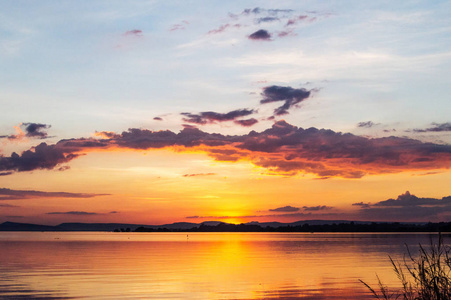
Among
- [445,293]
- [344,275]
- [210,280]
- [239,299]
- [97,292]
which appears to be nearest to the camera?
[445,293]

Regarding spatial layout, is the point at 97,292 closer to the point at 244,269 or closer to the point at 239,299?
the point at 239,299

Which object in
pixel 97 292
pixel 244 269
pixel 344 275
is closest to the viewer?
pixel 97 292

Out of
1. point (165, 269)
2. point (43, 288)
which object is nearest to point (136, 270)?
point (165, 269)

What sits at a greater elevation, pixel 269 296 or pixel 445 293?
pixel 445 293

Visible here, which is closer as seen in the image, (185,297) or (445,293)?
(445,293)

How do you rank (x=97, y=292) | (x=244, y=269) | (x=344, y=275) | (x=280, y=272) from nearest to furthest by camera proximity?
(x=97, y=292)
(x=344, y=275)
(x=280, y=272)
(x=244, y=269)

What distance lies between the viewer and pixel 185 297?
110 feet

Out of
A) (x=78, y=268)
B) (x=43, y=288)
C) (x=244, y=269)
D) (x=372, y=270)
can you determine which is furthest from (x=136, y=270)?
(x=372, y=270)

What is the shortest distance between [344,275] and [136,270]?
67.9ft

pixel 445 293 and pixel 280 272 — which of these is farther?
pixel 280 272

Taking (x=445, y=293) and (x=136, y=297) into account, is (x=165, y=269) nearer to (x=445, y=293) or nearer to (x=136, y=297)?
(x=136, y=297)

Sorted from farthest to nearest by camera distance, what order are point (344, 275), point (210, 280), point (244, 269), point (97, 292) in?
point (244, 269)
point (344, 275)
point (210, 280)
point (97, 292)

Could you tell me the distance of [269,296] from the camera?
34.2 metres

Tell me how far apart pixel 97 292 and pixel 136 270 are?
17077 millimetres
